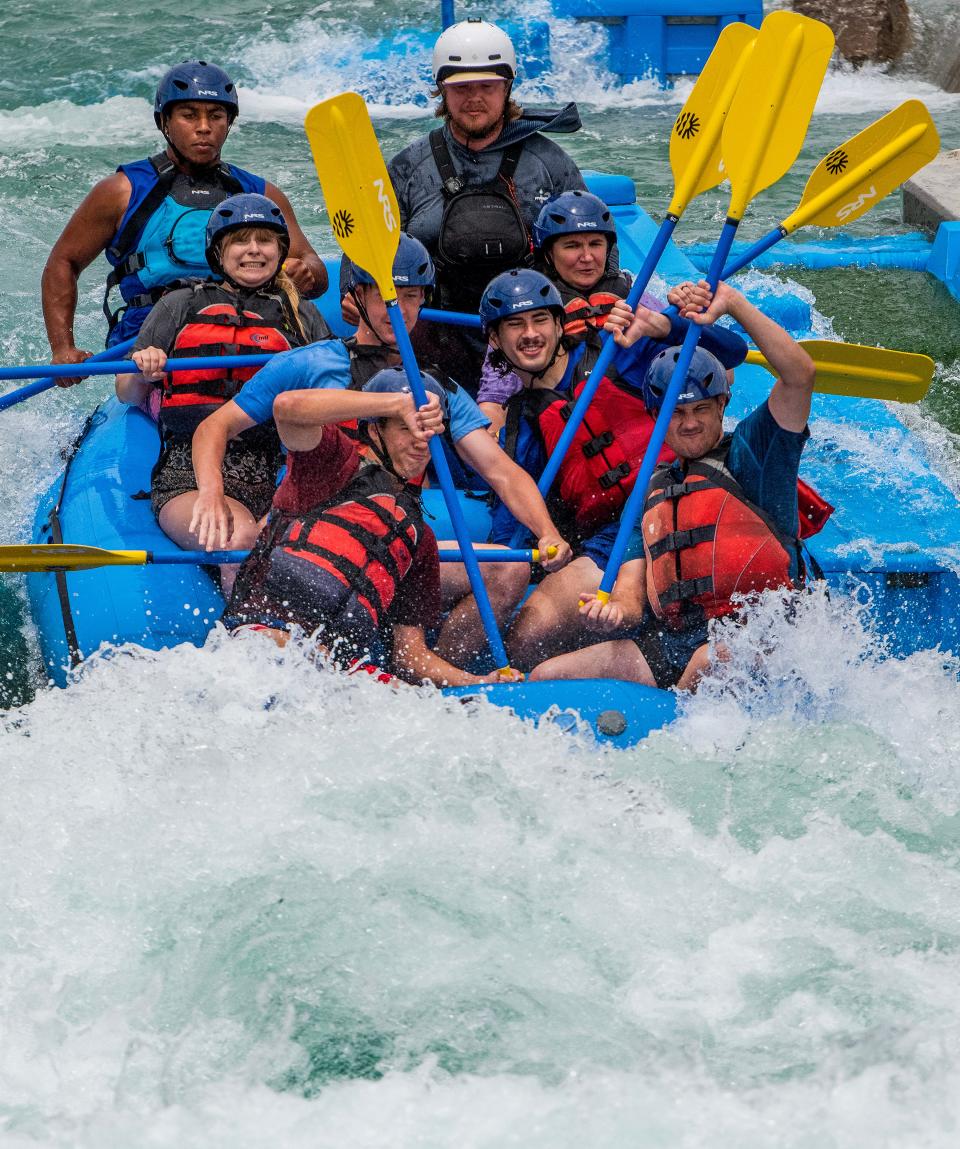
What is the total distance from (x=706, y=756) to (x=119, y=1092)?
146cm

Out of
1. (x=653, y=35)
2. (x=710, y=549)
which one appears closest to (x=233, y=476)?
(x=710, y=549)

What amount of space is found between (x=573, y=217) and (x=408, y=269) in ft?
1.96

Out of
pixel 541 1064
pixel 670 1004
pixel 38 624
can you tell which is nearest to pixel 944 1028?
pixel 670 1004

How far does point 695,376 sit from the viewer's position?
3.47 meters

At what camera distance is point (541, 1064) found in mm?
2668

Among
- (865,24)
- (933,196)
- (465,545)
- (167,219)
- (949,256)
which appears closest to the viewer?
(465,545)

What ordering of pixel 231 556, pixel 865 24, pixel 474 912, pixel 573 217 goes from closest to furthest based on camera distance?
pixel 474 912 < pixel 231 556 < pixel 573 217 < pixel 865 24

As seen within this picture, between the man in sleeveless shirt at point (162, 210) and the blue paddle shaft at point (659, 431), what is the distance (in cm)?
175

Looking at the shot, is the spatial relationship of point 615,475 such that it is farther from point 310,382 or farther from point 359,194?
point 359,194

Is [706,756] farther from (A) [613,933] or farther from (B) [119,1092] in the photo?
(B) [119,1092]

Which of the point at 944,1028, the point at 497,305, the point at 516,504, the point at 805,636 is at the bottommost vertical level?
the point at 944,1028

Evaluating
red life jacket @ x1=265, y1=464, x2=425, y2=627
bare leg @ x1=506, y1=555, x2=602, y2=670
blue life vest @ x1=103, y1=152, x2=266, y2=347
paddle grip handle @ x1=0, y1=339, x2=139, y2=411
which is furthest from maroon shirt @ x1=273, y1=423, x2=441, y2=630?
blue life vest @ x1=103, y1=152, x2=266, y2=347

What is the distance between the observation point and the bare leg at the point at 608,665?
3.57 metres

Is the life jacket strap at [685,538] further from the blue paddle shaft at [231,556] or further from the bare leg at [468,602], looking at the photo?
the bare leg at [468,602]
